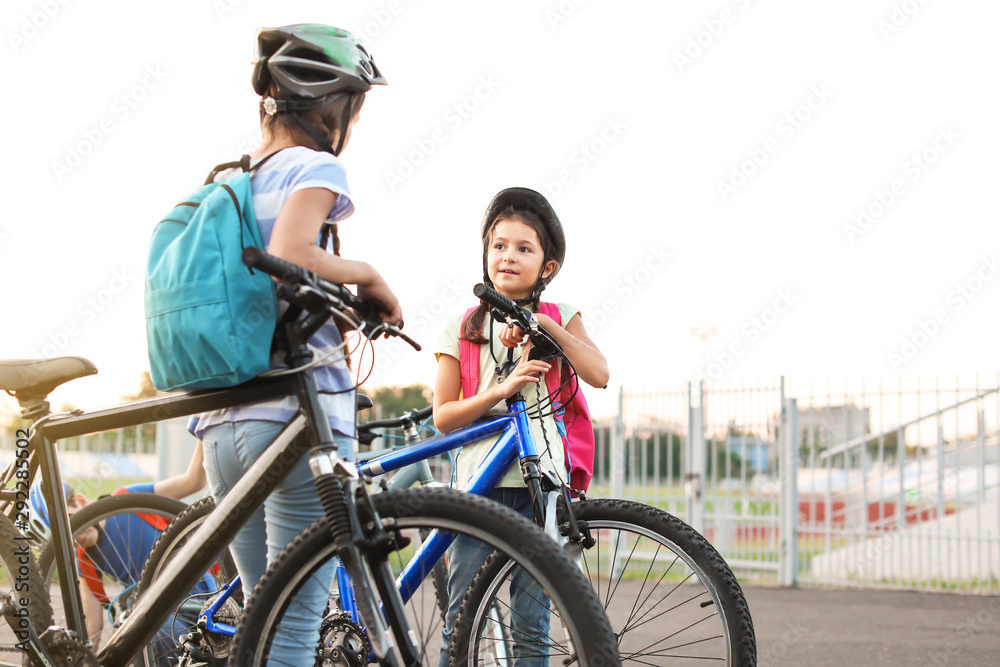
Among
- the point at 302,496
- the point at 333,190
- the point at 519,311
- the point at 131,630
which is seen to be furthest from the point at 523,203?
the point at 131,630

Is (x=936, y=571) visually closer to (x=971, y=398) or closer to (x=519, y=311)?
(x=971, y=398)

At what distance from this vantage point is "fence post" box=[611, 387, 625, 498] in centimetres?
1045

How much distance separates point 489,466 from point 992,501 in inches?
334

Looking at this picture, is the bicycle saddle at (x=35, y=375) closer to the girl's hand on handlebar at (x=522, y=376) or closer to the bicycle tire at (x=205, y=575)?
the bicycle tire at (x=205, y=575)

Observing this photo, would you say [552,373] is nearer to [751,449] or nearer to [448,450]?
[448,450]

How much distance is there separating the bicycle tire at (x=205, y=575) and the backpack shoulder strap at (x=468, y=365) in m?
0.85

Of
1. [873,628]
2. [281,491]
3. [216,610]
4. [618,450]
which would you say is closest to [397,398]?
[618,450]

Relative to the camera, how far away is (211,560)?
1.99 meters

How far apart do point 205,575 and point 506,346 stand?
1.15m

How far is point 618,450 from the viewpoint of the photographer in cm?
1047

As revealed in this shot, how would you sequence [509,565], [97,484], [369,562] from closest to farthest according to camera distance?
[369,562] → [509,565] → [97,484]

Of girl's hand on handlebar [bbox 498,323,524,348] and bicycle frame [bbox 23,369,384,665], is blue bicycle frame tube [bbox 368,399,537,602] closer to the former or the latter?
girl's hand on handlebar [bbox 498,323,524,348]

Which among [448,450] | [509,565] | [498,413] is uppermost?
[498,413]

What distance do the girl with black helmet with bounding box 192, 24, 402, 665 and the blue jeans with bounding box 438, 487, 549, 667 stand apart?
40 centimetres
